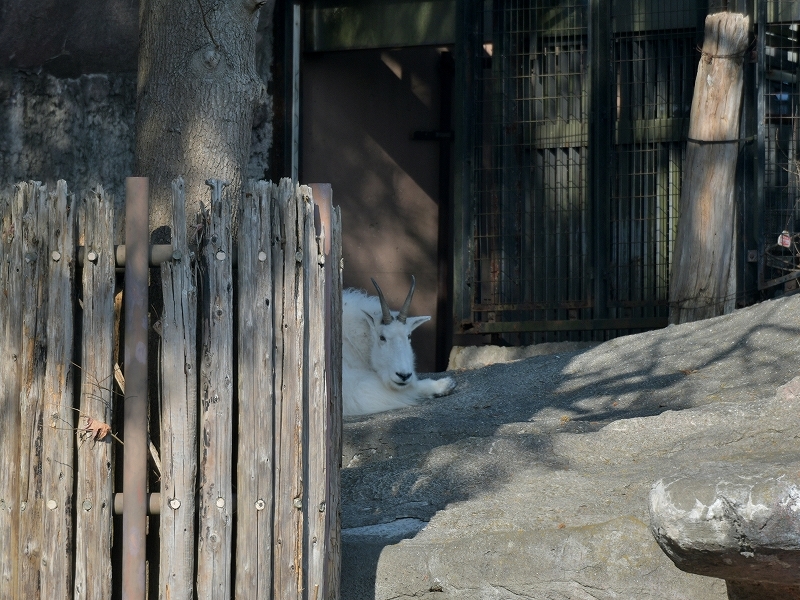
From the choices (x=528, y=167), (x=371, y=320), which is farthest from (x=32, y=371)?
(x=528, y=167)

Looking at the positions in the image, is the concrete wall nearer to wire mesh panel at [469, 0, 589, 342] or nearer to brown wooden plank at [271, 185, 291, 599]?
wire mesh panel at [469, 0, 589, 342]

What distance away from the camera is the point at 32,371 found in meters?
3.43

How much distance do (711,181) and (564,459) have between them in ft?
13.1

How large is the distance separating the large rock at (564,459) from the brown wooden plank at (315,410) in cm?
37

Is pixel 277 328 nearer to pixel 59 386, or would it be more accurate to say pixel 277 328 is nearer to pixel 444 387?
pixel 59 386

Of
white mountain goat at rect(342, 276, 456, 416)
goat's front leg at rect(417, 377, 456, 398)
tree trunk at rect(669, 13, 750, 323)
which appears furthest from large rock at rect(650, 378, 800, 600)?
tree trunk at rect(669, 13, 750, 323)

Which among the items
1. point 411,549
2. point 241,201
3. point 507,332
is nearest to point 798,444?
point 411,549

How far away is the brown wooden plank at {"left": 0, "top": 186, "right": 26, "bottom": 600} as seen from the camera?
3.41 m

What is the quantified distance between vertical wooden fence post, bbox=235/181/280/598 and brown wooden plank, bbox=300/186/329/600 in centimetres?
13

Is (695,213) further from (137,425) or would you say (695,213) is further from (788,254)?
(137,425)

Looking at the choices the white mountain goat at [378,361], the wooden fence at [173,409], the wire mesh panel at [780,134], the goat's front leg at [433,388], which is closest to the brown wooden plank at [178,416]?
the wooden fence at [173,409]

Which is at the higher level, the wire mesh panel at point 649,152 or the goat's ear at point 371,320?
the wire mesh panel at point 649,152

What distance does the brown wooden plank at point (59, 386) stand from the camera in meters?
3.39

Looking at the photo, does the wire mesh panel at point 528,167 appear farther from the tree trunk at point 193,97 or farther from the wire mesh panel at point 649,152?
the tree trunk at point 193,97
